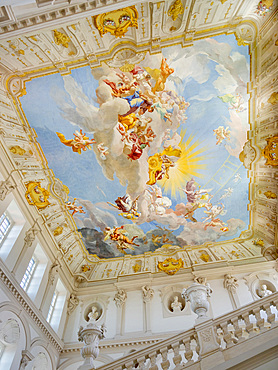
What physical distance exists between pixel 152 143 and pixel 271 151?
5381 millimetres

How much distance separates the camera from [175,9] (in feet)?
31.4

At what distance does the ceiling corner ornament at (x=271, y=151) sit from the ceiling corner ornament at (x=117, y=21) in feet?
24.1

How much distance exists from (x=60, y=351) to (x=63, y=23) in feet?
46.7

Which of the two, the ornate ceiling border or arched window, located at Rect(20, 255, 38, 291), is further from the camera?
arched window, located at Rect(20, 255, 38, 291)

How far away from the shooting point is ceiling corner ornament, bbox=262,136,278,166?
1239 cm

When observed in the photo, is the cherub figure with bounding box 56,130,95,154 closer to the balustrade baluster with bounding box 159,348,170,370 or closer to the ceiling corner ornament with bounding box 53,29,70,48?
the ceiling corner ornament with bounding box 53,29,70,48

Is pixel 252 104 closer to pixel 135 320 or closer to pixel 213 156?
pixel 213 156

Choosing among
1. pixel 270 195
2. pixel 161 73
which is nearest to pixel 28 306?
pixel 161 73

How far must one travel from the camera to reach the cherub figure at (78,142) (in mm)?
13336

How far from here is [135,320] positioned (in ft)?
47.8

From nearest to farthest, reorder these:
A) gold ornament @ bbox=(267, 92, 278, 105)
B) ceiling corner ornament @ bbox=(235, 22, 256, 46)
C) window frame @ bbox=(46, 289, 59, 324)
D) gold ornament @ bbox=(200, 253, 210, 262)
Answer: ceiling corner ornament @ bbox=(235, 22, 256, 46) < gold ornament @ bbox=(267, 92, 278, 105) < window frame @ bbox=(46, 289, 59, 324) < gold ornament @ bbox=(200, 253, 210, 262)

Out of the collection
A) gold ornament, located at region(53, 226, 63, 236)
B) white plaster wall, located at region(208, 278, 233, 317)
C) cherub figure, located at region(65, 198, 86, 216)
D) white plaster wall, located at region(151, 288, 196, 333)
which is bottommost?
white plaster wall, located at region(151, 288, 196, 333)

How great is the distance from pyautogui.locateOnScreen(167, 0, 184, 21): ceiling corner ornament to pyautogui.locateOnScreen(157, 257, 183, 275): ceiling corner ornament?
1219cm

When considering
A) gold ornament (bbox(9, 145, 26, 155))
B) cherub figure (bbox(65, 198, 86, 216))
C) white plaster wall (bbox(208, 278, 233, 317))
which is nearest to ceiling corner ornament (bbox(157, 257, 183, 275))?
white plaster wall (bbox(208, 278, 233, 317))
